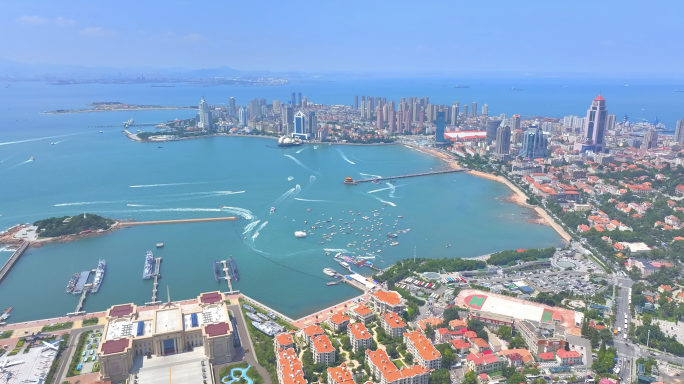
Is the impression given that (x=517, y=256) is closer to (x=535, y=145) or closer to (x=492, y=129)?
(x=535, y=145)

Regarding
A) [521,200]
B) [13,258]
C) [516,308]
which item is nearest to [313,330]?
[516,308]

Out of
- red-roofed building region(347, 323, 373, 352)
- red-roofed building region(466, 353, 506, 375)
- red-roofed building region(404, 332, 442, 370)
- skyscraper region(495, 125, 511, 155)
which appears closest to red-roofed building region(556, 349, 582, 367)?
red-roofed building region(466, 353, 506, 375)

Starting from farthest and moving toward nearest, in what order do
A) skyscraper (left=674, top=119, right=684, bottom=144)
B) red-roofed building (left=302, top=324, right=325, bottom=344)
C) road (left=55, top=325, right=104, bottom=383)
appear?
skyscraper (left=674, top=119, right=684, bottom=144)
red-roofed building (left=302, top=324, right=325, bottom=344)
road (left=55, top=325, right=104, bottom=383)

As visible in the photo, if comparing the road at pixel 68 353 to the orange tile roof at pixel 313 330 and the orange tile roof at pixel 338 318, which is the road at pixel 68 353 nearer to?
the orange tile roof at pixel 313 330

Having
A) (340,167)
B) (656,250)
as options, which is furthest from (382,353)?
(340,167)

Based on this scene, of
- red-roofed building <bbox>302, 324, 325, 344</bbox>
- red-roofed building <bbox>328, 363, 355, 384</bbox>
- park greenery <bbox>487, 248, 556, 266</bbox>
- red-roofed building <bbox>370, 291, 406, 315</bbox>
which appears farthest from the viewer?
park greenery <bbox>487, 248, 556, 266</bbox>

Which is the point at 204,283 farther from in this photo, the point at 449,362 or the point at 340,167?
the point at 340,167

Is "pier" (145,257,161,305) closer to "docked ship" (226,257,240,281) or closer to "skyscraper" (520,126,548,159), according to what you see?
"docked ship" (226,257,240,281)
